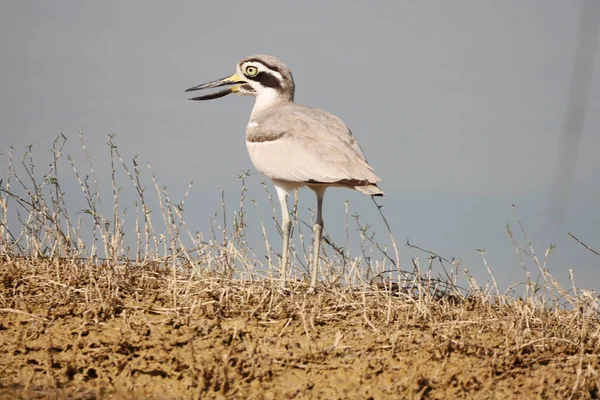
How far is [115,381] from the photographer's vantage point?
15.4ft

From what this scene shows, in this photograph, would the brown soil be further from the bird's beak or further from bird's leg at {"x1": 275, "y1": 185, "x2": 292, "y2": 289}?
the bird's beak

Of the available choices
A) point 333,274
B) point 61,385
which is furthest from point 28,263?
point 333,274

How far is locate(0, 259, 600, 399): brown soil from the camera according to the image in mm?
4516

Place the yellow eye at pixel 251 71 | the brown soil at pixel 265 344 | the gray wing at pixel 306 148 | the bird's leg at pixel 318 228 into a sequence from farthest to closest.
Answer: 1. the yellow eye at pixel 251 71
2. the bird's leg at pixel 318 228
3. the gray wing at pixel 306 148
4. the brown soil at pixel 265 344

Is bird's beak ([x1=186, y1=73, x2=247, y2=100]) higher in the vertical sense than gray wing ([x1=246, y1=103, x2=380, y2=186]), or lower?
higher

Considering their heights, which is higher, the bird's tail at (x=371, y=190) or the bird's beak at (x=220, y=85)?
the bird's beak at (x=220, y=85)

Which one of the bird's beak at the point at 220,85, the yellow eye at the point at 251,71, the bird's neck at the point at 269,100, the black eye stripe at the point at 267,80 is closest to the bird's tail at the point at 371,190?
the bird's neck at the point at 269,100

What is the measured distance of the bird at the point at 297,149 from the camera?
20.0 feet

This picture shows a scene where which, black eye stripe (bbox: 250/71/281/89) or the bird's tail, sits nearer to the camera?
the bird's tail

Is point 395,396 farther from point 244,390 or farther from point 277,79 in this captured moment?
point 277,79

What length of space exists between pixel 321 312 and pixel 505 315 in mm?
1614

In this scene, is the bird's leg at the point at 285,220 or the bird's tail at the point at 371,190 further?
the bird's leg at the point at 285,220

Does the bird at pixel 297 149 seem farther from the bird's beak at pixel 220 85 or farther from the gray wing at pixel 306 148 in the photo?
the bird's beak at pixel 220 85

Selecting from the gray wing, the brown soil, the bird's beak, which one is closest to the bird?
the gray wing
